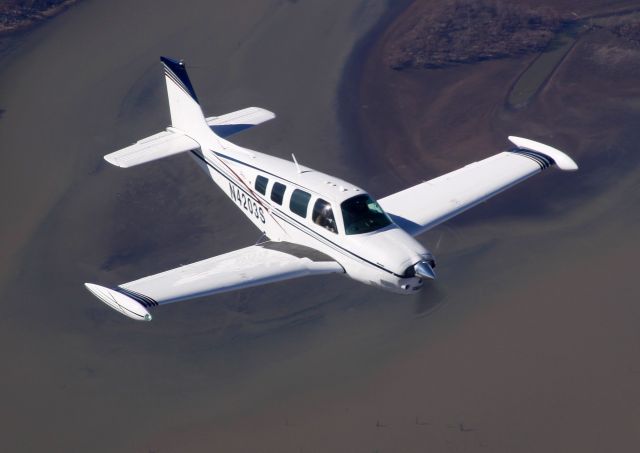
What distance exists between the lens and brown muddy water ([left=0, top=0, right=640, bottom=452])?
731 inches

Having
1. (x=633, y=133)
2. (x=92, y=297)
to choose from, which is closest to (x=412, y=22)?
(x=633, y=133)

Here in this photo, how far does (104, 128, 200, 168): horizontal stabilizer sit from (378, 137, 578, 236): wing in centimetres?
742

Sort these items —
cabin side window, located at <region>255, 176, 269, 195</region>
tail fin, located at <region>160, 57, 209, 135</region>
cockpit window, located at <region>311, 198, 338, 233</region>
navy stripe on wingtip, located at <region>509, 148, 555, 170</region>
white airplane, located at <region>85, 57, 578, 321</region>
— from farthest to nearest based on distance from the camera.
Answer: tail fin, located at <region>160, 57, 209, 135</region> < navy stripe on wingtip, located at <region>509, 148, 555, 170</region> < cabin side window, located at <region>255, 176, 269, 195</region> < cockpit window, located at <region>311, 198, 338, 233</region> < white airplane, located at <region>85, 57, 578, 321</region>

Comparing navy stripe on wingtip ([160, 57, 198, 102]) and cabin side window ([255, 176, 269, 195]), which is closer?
cabin side window ([255, 176, 269, 195])

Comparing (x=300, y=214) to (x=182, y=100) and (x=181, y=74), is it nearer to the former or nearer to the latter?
(x=182, y=100)

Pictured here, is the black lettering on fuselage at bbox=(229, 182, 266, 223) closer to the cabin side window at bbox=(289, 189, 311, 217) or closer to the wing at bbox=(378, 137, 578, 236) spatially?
the cabin side window at bbox=(289, 189, 311, 217)

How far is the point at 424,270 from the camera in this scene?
1722 cm

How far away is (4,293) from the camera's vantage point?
22531mm

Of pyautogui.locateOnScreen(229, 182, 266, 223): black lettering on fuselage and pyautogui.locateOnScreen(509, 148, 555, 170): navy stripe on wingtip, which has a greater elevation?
pyautogui.locateOnScreen(509, 148, 555, 170): navy stripe on wingtip

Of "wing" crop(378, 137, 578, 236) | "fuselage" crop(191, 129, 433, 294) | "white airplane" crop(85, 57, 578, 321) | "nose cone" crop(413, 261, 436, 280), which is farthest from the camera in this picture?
"wing" crop(378, 137, 578, 236)

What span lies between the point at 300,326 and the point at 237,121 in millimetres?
8215

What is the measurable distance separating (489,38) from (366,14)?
6605 mm

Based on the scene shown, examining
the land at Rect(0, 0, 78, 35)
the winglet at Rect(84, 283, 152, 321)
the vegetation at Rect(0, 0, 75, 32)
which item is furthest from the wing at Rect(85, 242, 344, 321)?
the vegetation at Rect(0, 0, 75, 32)

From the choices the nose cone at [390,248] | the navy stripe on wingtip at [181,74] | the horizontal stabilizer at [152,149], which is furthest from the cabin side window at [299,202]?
the navy stripe on wingtip at [181,74]
